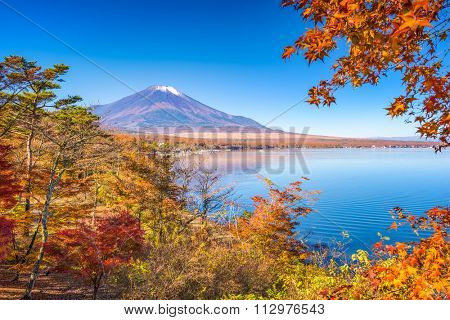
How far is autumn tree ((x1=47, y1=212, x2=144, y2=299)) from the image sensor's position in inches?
403

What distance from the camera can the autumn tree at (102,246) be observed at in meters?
10.2

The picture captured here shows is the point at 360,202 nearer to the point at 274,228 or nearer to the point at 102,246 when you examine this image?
the point at 274,228

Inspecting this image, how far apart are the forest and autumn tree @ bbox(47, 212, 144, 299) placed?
1.7 inches

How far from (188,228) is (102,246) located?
7364 mm

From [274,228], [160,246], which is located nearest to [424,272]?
[160,246]

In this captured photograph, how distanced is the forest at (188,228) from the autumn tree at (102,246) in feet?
0.14

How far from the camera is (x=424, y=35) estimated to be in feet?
10.7

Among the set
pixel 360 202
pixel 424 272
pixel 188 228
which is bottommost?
pixel 360 202

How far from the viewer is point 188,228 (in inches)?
680

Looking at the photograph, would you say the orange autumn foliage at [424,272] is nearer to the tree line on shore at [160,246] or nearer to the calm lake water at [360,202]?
the tree line on shore at [160,246]

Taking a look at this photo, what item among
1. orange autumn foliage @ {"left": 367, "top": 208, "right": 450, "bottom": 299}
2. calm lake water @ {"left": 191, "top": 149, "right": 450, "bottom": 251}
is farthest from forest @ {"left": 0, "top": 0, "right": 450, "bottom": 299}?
calm lake water @ {"left": 191, "top": 149, "right": 450, "bottom": 251}

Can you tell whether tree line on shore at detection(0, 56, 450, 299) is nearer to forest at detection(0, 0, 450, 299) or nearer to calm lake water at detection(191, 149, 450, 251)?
forest at detection(0, 0, 450, 299)

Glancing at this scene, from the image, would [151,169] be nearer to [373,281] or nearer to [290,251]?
[290,251]
